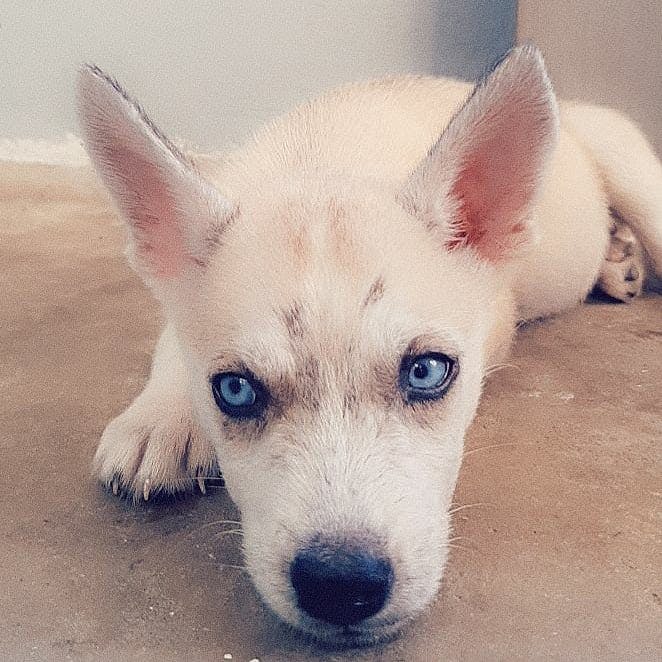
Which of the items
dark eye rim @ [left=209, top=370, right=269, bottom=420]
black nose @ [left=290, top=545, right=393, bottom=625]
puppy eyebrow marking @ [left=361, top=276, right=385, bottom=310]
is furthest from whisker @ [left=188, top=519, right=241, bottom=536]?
puppy eyebrow marking @ [left=361, top=276, right=385, bottom=310]

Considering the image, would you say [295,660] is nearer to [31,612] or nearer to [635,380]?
[31,612]

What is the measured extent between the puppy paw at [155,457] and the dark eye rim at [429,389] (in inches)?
25.1

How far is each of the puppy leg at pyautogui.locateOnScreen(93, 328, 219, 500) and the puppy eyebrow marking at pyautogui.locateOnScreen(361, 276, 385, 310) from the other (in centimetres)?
69

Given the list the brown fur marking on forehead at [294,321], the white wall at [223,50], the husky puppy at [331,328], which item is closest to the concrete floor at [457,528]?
the husky puppy at [331,328]

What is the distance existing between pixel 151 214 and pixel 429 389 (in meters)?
0.77

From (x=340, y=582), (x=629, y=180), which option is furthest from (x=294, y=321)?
(x=629, y=180)

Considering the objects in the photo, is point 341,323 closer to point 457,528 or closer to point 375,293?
point 375,293

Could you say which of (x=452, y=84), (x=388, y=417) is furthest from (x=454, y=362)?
(x=452, y=84)

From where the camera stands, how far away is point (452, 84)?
328 cm

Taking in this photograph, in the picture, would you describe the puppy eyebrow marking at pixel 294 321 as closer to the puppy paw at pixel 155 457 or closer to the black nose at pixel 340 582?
the black nose at pixel 340 582

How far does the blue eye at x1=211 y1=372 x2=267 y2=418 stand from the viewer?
1742 mm

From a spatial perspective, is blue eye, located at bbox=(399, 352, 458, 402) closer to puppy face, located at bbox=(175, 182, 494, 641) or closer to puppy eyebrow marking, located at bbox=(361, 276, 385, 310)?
puppy face, located at bbox=(175, 182, 494, 641)

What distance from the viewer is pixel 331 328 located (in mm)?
1671

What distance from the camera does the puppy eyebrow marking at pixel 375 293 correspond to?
5.55 feet
